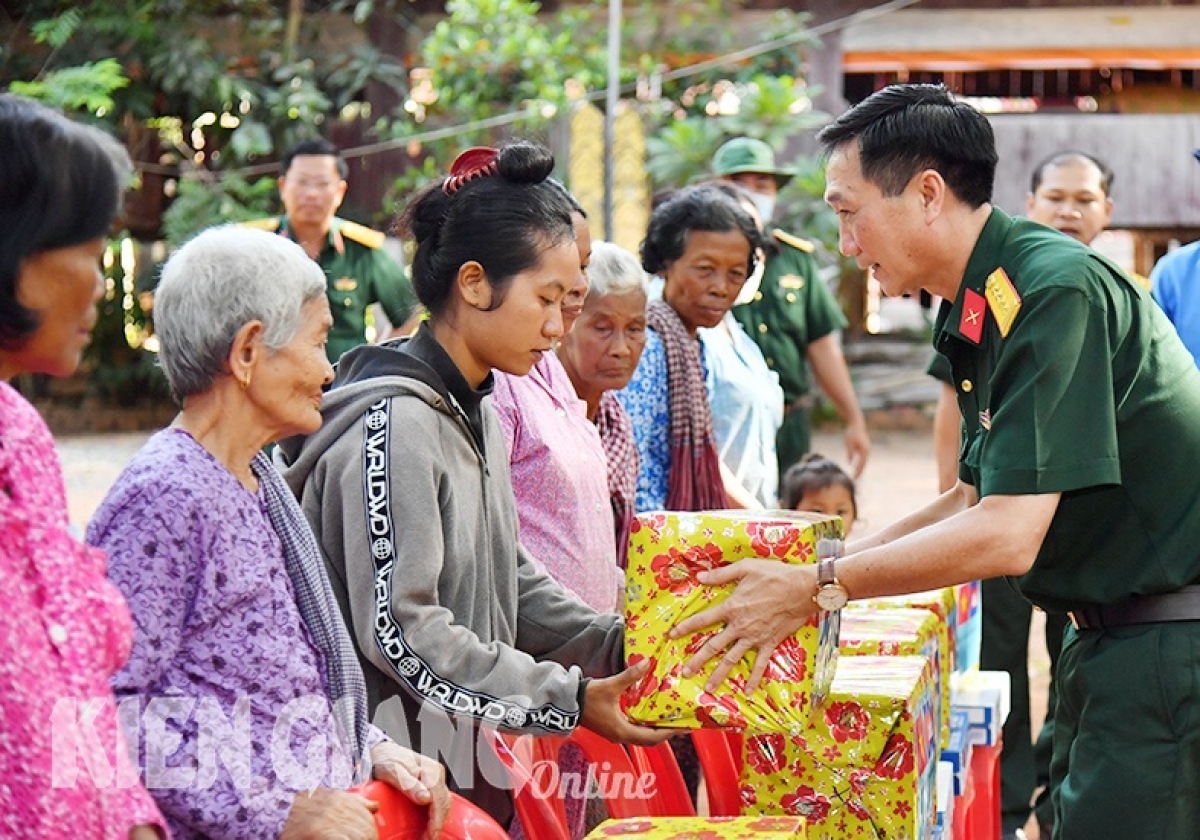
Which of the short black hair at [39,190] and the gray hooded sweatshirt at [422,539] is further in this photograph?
the gray hooded sweatshirt at [422,539]

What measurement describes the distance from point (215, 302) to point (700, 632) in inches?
32.7

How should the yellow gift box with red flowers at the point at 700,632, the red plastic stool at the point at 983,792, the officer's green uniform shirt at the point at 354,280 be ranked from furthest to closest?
the officer's green uniform shirt at the point at 354,280
the red plastic stool at the point at 983,792
the yellow gift box with red flowers at the point at 700,632

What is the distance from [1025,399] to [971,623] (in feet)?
6.49

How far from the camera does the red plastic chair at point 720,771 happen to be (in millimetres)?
2865

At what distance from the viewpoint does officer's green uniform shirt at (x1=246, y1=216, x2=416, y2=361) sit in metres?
6.15

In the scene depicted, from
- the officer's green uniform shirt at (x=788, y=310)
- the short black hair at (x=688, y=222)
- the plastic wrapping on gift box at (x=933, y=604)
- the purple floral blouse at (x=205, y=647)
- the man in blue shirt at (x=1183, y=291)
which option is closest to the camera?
the purple floral blouse at (x=205, y=647)

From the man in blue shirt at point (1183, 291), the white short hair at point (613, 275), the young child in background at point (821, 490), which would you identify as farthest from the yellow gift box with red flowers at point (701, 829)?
the young child in background at point (821, 490)

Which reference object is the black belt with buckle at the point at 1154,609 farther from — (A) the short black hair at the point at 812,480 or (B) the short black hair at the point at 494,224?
(A) the short black hair at the point at 812,480

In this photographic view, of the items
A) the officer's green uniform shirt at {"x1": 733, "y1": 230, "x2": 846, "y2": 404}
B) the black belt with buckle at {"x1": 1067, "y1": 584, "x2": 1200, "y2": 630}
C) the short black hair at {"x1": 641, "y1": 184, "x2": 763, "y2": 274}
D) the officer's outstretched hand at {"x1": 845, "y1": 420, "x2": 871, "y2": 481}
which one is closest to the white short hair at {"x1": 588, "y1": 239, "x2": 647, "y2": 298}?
the short black hair at {"x1": 641, "y1": 184, "x2": 763, "y2": 274}

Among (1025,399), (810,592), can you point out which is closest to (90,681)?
Answer: (810,592)

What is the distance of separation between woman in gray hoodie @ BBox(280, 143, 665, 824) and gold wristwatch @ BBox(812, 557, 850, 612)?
0.98 feet

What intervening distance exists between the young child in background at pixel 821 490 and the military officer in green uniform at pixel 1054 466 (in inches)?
81.5

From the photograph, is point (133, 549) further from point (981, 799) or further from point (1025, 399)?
point (981, 799)

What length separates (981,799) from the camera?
3.66 metres
